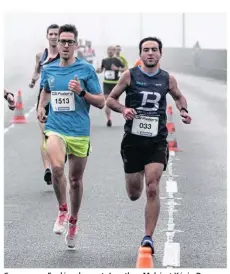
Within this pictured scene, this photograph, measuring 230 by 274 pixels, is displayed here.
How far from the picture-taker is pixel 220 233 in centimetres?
993

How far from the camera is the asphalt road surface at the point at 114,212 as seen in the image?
8734mm

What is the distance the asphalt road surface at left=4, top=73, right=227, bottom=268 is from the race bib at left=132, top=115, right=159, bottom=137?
3.53 feet

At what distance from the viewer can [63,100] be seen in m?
9.07

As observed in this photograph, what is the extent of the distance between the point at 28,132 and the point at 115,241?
11.8m

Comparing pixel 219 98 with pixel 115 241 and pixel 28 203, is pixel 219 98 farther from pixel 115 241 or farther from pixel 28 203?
pixel 115 241

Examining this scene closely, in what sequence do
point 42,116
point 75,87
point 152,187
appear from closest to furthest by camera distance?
point 152,187 < point 75,87 < point 42,116

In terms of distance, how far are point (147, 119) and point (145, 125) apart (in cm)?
6

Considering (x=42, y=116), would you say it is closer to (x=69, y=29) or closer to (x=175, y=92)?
(x=69, y=29)

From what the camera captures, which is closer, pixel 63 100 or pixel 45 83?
pixel 63 100

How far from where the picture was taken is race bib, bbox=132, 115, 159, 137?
897 cm

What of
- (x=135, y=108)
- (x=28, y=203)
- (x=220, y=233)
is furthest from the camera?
(x=28, y=203)

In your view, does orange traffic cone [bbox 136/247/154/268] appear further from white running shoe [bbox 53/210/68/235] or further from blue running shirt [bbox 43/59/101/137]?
blue running shirt [bbox 43/59/101/137]

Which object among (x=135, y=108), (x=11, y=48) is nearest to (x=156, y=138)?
(x=135, y=108)

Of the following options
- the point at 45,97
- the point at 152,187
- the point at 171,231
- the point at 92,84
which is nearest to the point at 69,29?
the point at 92,84
